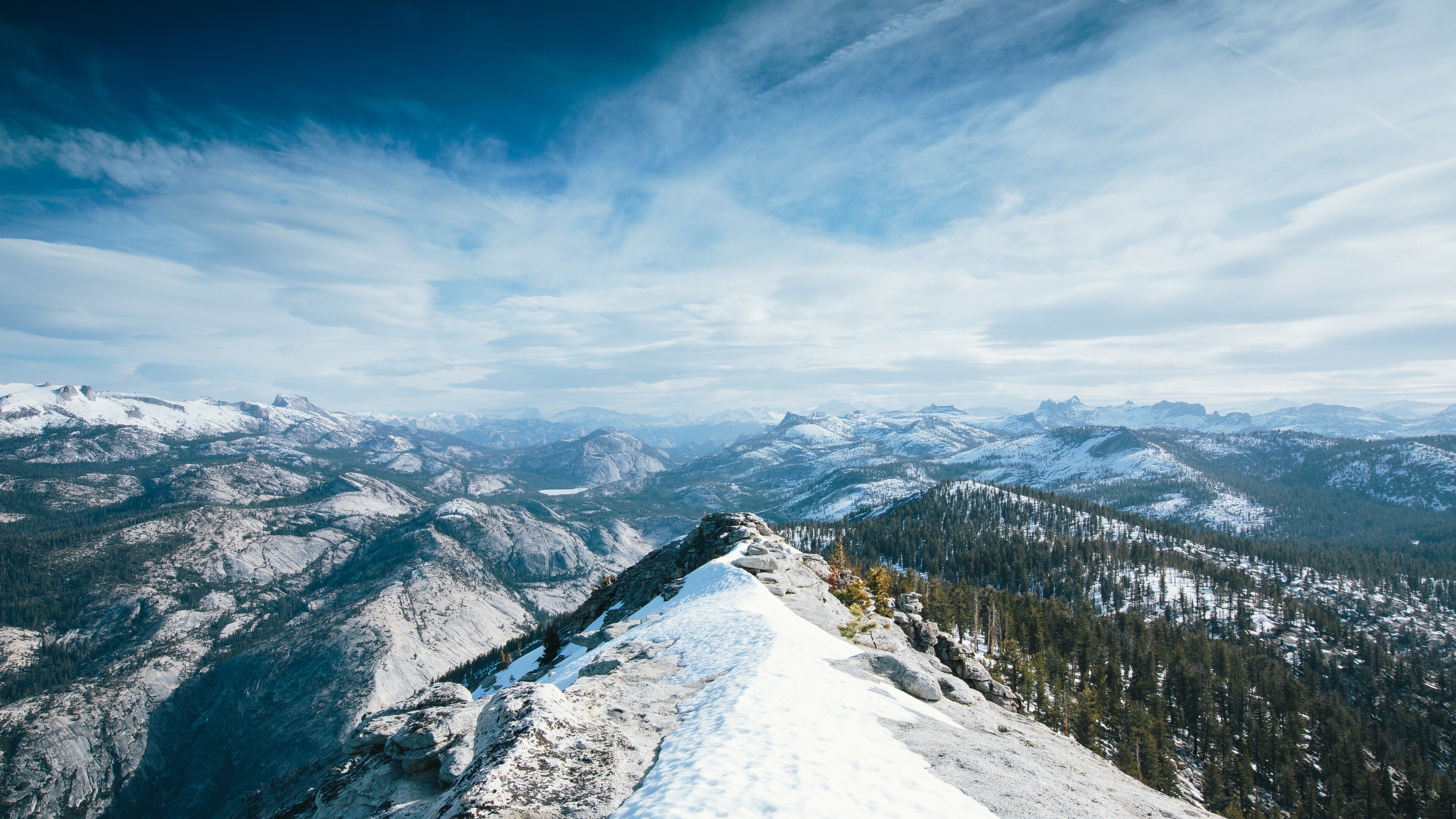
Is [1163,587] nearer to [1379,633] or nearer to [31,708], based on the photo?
[1379,633]

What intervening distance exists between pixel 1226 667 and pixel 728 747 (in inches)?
5082

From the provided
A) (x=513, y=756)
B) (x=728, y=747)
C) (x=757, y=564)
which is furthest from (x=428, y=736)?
(x=757, y=564)

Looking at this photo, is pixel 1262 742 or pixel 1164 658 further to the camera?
pixel 1164 658

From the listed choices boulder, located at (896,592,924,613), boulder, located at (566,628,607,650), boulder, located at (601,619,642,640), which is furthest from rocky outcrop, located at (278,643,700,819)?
boulder, located at (896,592,924,613)

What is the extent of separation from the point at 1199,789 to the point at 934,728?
8591cm

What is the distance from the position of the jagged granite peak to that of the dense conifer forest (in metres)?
30.3

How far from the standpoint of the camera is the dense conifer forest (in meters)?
69.6

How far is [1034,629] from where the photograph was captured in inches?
3654

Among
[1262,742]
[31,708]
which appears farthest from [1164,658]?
[31,708]

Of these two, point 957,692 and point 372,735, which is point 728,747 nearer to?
point 372,735

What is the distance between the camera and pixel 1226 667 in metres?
96.4

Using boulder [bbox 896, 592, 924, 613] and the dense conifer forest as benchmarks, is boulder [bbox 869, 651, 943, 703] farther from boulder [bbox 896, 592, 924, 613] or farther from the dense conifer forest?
boulder [bbox 896, 592, 924, 613]

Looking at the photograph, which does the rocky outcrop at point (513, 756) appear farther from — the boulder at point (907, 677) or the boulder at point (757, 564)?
the boulder at point (757, 564)

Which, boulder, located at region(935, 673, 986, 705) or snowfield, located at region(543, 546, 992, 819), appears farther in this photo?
boulder, located at region(935, 673, 986, 705)
